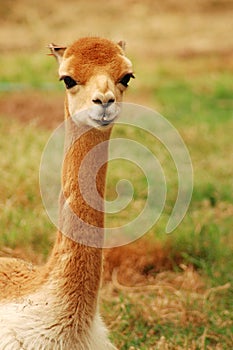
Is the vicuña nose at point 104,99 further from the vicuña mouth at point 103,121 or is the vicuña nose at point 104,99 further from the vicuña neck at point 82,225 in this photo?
the vicuña neck at point 82,225

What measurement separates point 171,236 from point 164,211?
914 mm

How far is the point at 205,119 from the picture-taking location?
11258 mm

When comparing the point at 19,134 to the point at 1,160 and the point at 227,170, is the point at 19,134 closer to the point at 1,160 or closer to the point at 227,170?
the point at 1,160

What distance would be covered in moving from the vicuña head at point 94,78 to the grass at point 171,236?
5.50ft

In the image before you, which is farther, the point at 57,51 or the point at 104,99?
the point at 57,51

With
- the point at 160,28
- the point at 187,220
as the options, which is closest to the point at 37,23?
the point at 160,28

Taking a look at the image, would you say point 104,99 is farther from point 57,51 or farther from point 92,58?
point 57,51

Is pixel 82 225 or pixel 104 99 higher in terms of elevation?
Answer: pixel 104 99

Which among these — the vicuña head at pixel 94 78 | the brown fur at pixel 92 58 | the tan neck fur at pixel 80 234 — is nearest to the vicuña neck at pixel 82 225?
the tan neck fur at pixel 80 234

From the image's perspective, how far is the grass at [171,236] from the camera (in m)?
4.69

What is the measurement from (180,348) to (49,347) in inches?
49.8

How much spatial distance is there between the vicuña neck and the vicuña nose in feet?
0.76

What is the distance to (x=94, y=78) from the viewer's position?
325 cm

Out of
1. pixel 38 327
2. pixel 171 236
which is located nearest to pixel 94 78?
pixel 38 327
